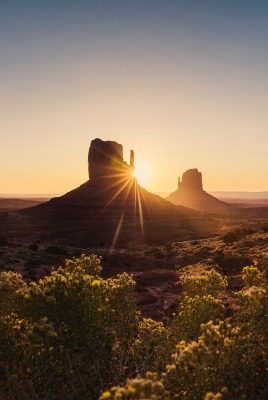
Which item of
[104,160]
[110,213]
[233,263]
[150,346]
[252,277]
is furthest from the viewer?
[104,160]

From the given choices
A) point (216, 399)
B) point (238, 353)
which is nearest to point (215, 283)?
point (238, 353)

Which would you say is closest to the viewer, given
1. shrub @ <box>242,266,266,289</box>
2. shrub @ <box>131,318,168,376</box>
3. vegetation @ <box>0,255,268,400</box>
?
vegetation @ <box>0,255,268,400</box>

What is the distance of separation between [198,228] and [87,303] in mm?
74708

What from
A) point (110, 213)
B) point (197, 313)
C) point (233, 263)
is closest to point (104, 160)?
point (110, 213)

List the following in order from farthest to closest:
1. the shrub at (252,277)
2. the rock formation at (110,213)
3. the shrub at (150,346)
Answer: the rock formation at (110,213) → the shrub at (150,346) → the shrub at (252,277)

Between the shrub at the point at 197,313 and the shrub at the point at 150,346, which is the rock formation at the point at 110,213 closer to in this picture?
the shrub at the point at 150,346

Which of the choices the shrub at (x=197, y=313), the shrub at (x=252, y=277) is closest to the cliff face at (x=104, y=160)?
the shrub at (x=252, y=277)

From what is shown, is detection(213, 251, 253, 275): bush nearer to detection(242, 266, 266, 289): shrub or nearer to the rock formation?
detection(242, 266, 266, 289): shrub

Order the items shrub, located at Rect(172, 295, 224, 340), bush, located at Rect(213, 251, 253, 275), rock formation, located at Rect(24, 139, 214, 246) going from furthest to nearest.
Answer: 1. rock formation, located at Rect(24, 139, 214, 246)
2. bush, located at Rect(213, 251, 253, 275)
3. shrub, located at Rect(172, 295, 224, 340)

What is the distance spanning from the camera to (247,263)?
31.8 meters

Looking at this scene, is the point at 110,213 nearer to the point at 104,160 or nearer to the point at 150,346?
the point at 104,160

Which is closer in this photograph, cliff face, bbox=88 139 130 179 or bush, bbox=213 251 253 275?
bush, bbox=213 251 253 275

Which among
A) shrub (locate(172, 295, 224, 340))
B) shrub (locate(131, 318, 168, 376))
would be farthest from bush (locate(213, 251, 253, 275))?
shrub (locate(172, 295, 224, 340))

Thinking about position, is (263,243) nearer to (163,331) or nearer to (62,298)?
(163,331)
